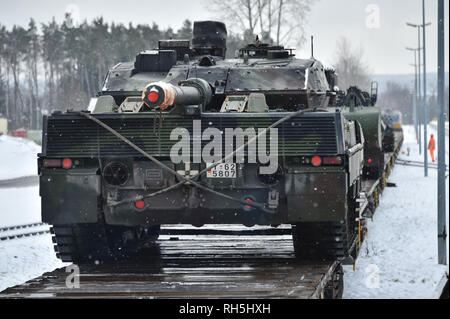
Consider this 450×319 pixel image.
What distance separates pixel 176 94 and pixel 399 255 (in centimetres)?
632

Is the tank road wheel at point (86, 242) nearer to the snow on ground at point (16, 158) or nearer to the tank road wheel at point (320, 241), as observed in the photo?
the tank road wheel at point (320, 241)

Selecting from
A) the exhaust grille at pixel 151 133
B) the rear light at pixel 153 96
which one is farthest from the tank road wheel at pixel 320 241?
the rear light at pixel 153 96

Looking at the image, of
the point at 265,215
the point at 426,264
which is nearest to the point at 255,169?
the point at 265,215

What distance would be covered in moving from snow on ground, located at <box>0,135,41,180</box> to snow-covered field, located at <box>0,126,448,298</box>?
11262 millimetres

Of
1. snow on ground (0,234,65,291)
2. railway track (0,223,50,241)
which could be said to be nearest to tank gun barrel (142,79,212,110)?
snow on ground (0,234,65,291)

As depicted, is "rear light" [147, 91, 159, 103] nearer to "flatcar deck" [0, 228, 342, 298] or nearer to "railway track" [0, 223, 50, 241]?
"flatcar deck" [0, 228, 342, 298]

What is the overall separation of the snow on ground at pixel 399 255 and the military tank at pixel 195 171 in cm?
125

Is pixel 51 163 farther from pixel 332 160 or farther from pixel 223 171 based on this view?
pixel 332 160

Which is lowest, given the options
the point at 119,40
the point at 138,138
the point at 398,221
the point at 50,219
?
the point at 398,221

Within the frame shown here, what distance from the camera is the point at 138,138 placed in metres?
9.76

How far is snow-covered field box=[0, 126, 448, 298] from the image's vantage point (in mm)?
11633
